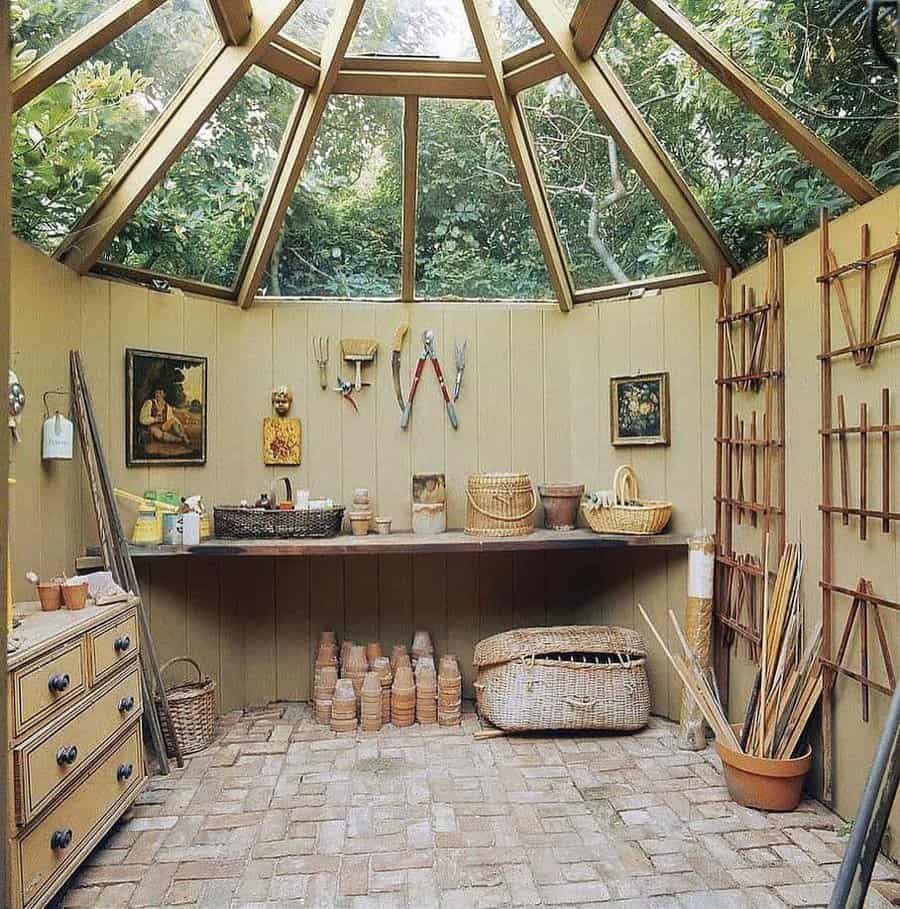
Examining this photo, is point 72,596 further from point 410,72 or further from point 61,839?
point 410,72

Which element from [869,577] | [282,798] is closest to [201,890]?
[282,798]

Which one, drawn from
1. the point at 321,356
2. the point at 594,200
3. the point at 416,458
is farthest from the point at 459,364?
the point at 594,200

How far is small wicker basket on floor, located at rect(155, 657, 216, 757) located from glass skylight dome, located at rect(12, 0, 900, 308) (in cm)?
217

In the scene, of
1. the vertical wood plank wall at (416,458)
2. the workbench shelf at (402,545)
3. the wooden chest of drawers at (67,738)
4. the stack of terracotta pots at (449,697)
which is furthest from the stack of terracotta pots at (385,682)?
the wooden chest of drawers at (67,738)

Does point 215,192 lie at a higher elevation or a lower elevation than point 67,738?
higher

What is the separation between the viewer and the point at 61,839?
7.79 feet

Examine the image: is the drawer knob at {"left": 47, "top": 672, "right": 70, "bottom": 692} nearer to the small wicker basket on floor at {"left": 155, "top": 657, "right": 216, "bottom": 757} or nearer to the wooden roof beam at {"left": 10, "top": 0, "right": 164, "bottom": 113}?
the small wicker basket on floor at {"left": 155, "top": 657, "right": 216, "bottom": 757}

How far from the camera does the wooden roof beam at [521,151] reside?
10.2 feet

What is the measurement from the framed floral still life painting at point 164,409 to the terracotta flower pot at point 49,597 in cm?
118

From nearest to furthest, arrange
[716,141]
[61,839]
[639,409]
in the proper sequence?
[61,839]
[716,141]
[639,409]

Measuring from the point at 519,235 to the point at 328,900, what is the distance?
3343 millimetres

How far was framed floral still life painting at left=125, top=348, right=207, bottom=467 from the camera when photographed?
388 centimetres

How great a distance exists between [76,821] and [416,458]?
2559 mm

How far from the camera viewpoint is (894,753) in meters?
1.03
